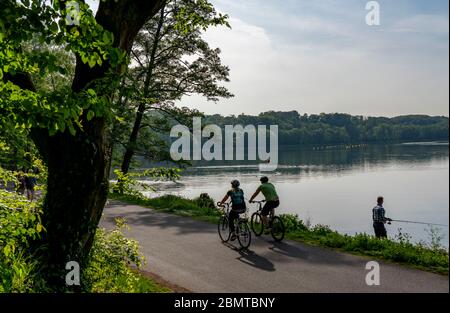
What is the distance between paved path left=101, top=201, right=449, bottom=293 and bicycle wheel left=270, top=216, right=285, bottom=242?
0.24m

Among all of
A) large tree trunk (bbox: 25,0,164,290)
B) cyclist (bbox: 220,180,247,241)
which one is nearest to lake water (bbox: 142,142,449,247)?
cyclist (bbox: 220,180,247,241)

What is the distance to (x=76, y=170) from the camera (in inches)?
254

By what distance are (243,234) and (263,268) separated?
2103 millimetres

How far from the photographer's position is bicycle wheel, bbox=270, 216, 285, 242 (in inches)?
497

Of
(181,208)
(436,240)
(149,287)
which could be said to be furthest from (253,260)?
(436,240)

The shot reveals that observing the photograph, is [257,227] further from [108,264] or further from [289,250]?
[108,264]

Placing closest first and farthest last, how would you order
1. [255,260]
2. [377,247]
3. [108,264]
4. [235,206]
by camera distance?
A: [108,264], [255,260], [377,247], [235,206]

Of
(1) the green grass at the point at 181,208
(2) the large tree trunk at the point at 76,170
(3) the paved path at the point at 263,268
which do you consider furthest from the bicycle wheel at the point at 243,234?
(2) the large tree trunk at the point at 76,170

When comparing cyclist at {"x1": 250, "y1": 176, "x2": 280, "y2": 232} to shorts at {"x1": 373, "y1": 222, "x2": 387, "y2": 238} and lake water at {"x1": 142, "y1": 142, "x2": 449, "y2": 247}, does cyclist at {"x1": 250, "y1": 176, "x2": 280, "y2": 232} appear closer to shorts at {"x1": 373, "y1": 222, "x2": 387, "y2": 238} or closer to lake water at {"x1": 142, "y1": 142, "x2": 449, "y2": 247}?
shorts at {"x1": 373, "y1": 222, "x2": 387, "y2": 238}

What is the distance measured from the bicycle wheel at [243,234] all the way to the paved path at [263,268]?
0.28 meters

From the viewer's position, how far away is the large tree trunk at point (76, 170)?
6.45 meters

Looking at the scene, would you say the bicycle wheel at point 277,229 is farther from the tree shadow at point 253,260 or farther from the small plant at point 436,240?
the small plant at point 436,240

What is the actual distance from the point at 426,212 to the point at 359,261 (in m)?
26.8
